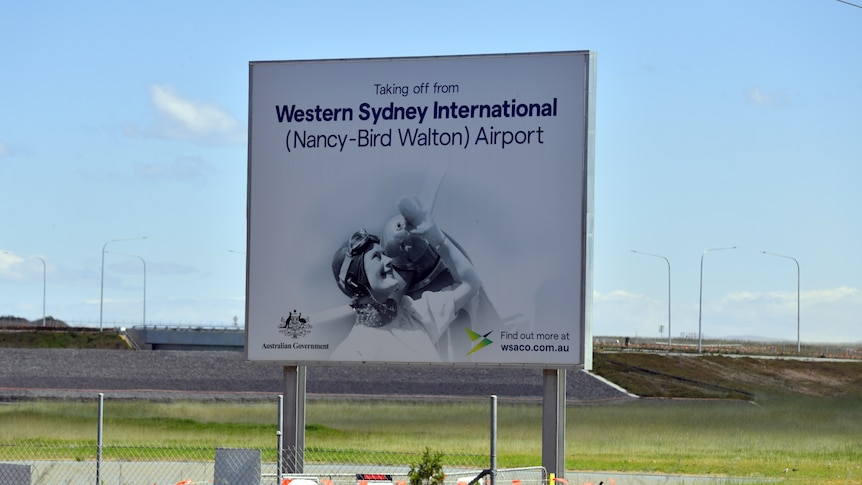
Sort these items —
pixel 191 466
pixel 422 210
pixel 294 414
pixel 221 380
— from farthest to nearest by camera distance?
pixel 221 380, pixel 191 466, pixel 294 414, pixel 422 210

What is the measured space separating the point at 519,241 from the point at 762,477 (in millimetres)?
9821

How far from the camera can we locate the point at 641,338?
13175cm

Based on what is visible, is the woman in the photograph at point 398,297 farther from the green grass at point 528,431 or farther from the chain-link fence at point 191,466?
the green grass at point 528,431

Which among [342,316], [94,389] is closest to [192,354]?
[94,389]

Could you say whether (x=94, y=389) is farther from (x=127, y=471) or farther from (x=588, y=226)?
(x=588, y=226)

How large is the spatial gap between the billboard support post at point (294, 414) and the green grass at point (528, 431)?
6993 millimetres

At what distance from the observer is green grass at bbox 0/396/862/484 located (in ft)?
88.7

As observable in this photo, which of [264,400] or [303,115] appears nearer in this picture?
[303,115]

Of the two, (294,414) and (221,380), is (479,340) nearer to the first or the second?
(294,414)

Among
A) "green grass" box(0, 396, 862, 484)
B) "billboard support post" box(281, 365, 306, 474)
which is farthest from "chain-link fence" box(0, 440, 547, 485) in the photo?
"green grass" box(0, 396, 862, 484)

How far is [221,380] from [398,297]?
4973cm

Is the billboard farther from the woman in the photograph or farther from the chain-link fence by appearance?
the chain-link fence

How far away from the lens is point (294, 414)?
17594 mm

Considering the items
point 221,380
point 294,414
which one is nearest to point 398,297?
point 294,414
